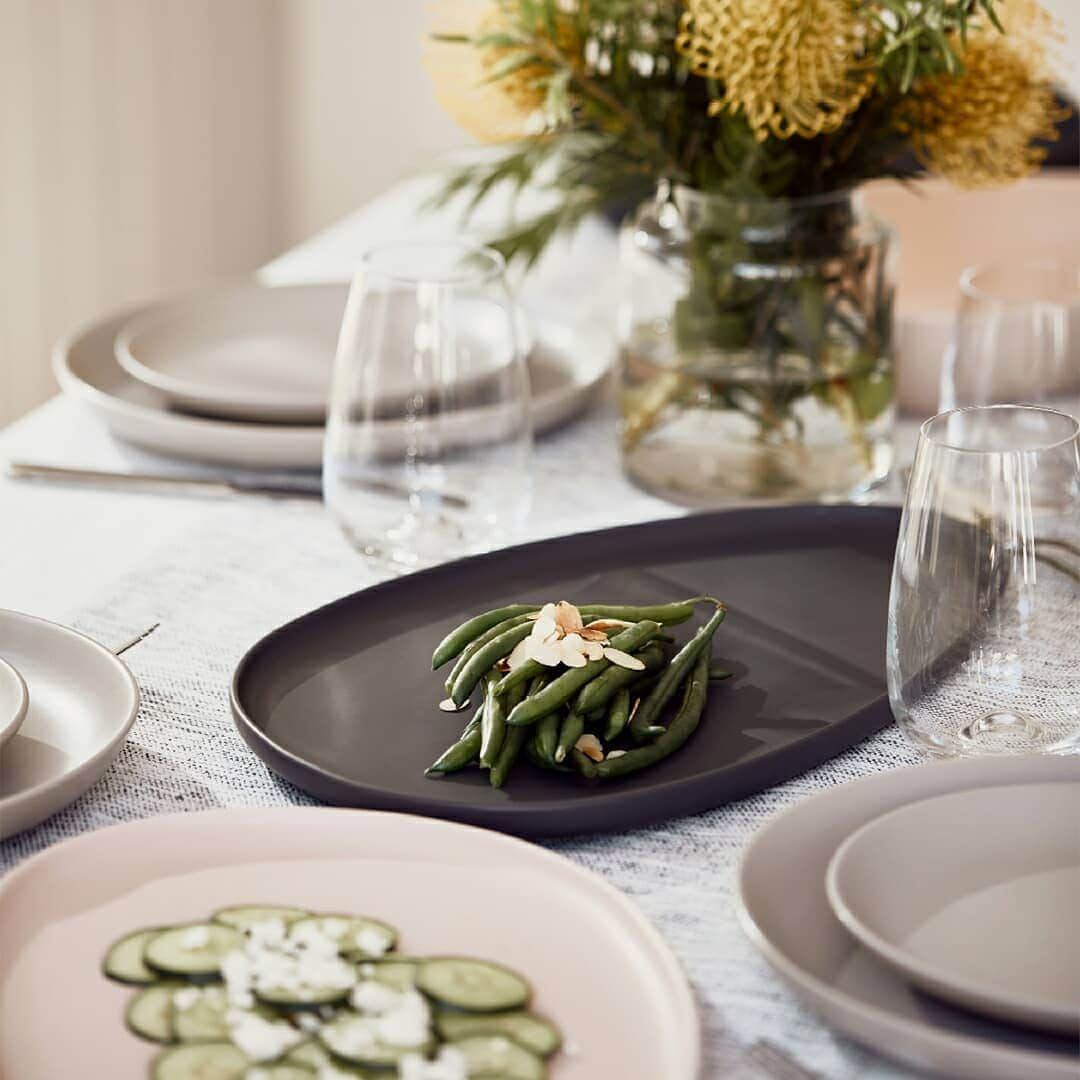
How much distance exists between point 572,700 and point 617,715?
22 millimetres

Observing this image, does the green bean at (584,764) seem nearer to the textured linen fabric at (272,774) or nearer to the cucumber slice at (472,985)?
the textured linen fabric at (272,774)

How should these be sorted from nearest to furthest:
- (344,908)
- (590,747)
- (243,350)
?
(344,908), (590,747), (243,350)

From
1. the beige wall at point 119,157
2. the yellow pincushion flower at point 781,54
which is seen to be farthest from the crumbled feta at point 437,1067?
the beige wall at point 119,157

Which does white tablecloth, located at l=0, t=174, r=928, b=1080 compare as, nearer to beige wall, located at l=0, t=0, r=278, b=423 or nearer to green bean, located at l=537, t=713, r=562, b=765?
green bean, located at l=537, t=713, r=562, b=765

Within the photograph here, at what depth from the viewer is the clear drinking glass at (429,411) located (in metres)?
0.94

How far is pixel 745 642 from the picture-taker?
33.3 inches

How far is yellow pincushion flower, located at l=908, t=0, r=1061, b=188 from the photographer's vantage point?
1.04 m

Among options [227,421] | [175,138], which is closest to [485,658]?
[227,421]

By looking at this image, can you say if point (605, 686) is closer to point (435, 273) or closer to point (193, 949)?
A: point (193, 949)

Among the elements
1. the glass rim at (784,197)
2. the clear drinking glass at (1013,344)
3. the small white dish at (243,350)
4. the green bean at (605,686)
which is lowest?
the green bean at (605,686)

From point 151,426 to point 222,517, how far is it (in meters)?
0.12

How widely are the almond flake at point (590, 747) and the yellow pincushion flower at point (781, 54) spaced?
0.45m

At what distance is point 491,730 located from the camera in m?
0.69

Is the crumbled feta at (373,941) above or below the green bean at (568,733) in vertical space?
below
